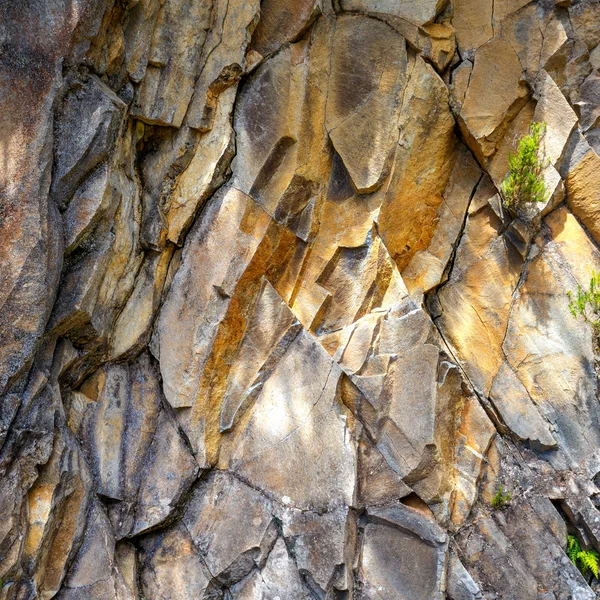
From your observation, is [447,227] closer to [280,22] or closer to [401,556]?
[280,22]

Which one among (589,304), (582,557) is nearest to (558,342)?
(589,304)

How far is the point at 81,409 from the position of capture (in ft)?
17.3

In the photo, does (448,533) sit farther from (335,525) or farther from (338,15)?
(338,15)

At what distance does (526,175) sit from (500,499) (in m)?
2.99

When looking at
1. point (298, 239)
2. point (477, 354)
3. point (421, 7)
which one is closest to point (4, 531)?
point (298, 239)

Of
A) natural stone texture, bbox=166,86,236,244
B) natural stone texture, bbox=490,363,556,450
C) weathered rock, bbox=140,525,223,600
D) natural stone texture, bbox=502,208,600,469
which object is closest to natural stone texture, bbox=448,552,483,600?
natural stone texture, bbox=490,363,556,450

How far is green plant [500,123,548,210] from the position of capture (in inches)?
224

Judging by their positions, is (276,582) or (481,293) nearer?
(276,582)

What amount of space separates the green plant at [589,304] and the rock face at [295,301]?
0.42 ft

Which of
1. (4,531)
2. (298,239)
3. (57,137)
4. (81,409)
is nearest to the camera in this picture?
(4,531)

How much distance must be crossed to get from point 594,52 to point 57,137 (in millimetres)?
5267

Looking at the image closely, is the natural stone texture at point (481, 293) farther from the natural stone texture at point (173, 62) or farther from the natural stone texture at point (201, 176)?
the natural stone texture at point (173, 62)

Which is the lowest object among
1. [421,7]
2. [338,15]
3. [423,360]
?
[423,360]

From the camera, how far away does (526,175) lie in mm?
5703
